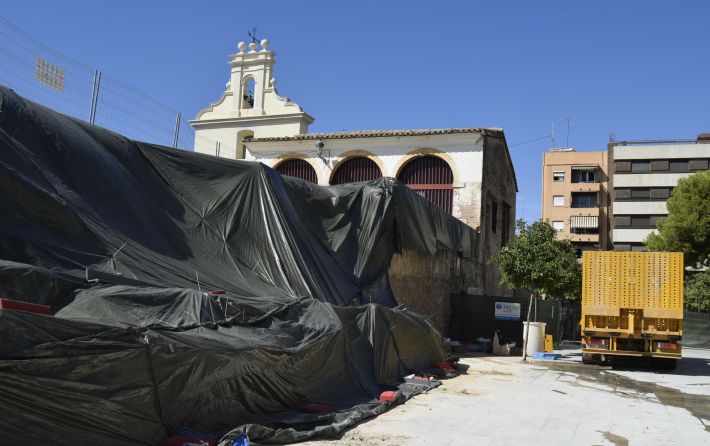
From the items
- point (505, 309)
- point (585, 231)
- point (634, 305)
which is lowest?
point (505, 309)

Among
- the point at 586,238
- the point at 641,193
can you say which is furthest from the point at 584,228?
the point at 641,193

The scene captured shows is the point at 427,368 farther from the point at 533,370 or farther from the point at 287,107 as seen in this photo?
the point at 287,107

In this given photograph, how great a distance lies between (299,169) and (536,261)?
508 inches

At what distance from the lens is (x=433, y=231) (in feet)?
60.2

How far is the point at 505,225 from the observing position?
31.1 meters

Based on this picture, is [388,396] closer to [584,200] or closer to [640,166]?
[640,166]

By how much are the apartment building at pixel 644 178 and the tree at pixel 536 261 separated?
140 ft

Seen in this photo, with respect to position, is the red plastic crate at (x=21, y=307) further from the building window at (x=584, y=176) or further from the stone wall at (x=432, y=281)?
the building window at (x=584, y=176)

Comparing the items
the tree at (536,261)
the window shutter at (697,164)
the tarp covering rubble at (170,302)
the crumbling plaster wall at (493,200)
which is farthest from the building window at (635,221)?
the tarp covering rubble at (170,302)

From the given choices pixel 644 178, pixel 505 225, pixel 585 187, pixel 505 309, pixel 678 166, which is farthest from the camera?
pixel 585 187

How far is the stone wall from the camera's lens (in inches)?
645

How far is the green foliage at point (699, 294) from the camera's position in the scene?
34.7m

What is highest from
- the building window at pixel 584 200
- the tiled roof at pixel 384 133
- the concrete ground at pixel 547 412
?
the building window at pixel 584 200

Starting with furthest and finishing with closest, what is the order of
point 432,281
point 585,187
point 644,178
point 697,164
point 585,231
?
point 585,187
point 585,231
point 644,178
point 697,164
point 432,281
